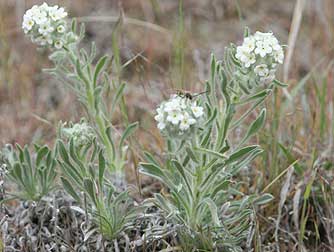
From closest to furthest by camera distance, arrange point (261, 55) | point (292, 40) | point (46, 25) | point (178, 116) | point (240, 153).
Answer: point (178, 116) < point (261, 55) < point (240, 153) < point (46, 25) < point (292, 40)

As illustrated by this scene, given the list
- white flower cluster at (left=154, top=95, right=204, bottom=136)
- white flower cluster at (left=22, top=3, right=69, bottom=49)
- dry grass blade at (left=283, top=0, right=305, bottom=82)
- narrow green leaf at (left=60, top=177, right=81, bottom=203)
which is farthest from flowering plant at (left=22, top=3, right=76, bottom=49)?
dry grass blade at (left=283, top=0, right=305, bottom=82)

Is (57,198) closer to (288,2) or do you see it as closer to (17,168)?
(17,168)

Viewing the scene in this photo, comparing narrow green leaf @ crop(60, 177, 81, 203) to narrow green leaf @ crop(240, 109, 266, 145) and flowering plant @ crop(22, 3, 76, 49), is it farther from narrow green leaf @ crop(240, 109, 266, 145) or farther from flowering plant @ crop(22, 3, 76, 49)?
narrow green leaf @ crop(240, 109, 266, 145)

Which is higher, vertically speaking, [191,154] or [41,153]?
[191,154]

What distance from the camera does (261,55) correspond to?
2.05 metres

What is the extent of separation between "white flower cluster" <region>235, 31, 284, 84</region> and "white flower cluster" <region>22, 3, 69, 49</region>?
74 centimetres

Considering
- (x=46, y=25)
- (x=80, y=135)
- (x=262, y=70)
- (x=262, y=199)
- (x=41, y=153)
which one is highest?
(x=46, y=25)

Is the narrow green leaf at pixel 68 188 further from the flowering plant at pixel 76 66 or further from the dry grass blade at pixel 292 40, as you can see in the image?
the dry grass blade at pixel 292 40

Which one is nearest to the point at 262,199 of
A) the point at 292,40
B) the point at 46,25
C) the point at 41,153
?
the point at 41,153

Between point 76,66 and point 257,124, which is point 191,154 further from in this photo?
point 76,66

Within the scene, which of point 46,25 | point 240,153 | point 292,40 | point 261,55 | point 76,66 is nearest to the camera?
point 261,55

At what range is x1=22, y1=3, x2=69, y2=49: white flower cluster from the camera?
7.64 ft

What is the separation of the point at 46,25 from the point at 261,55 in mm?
867

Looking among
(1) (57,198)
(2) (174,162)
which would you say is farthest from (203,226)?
(1) (57,198)
